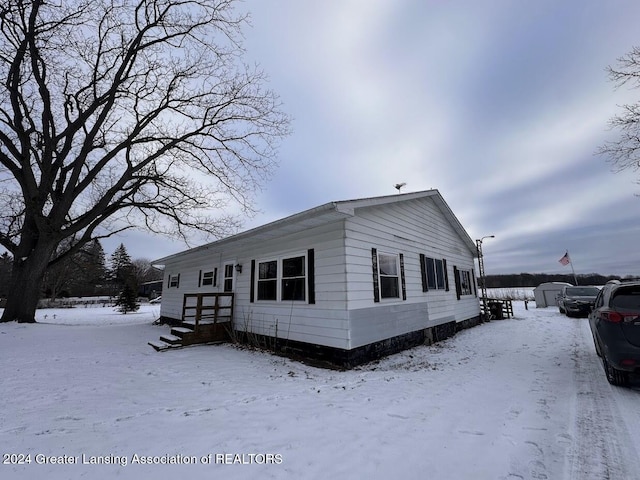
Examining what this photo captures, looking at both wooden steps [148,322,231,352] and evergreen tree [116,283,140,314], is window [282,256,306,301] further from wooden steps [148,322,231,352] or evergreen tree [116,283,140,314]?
evergreen tree [116,283,140,314]

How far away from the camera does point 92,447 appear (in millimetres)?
2773

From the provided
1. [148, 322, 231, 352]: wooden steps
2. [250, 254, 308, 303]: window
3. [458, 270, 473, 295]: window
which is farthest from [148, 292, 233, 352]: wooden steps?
[458, 270, 473, 295]: window

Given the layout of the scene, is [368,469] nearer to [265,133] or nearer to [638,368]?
[638,368]

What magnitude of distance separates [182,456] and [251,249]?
21.6 ft

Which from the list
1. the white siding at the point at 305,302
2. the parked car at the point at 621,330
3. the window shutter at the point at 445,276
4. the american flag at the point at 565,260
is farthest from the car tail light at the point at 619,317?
the american flag at the point at 565,260

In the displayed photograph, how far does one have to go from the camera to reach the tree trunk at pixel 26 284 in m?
11.1

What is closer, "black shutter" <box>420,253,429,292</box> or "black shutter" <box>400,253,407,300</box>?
"black shutter" <box>400,253,407,300</box>

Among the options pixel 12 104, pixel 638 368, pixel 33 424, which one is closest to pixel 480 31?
pixel 638 368

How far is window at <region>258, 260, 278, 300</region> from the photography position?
793 cm

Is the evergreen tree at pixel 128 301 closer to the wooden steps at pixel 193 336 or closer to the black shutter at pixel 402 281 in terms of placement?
the wooden steps at pixel 193 336

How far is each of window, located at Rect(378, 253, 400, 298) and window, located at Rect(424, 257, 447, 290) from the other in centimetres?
216

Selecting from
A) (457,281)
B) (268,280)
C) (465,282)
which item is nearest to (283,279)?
(268,280)

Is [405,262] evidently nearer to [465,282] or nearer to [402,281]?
[402,281]

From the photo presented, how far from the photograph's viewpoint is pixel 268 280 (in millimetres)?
8141
